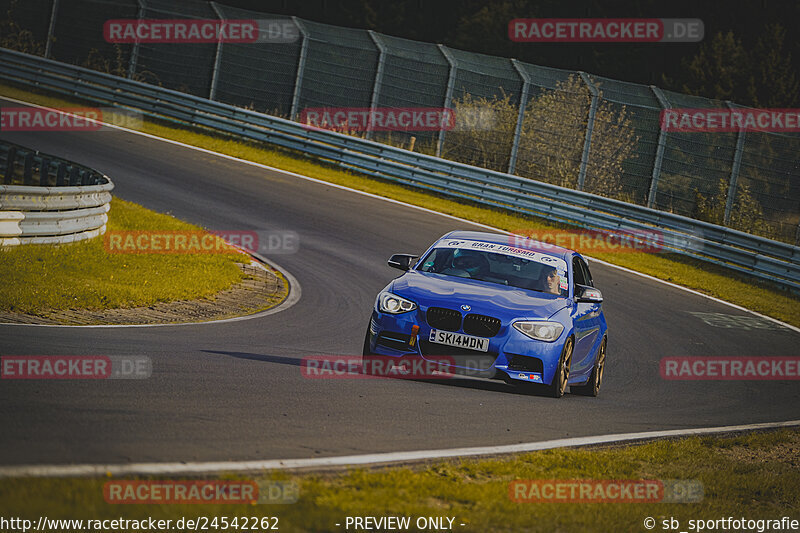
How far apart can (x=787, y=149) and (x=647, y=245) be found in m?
4.44

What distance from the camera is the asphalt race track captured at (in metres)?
6.34

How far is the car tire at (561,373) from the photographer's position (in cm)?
960

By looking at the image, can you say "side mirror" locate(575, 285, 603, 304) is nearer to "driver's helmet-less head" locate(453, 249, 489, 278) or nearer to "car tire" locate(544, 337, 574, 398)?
"car tire" locate(544, 337, 574, 398)

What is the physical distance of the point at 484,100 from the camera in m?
27.2

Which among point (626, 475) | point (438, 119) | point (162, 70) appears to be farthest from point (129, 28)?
point (626, 475)

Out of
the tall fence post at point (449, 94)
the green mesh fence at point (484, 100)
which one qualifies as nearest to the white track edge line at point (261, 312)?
the tall fence post at point (449, 94)

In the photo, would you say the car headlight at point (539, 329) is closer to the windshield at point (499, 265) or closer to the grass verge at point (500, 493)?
the windshield at point (499, 265)

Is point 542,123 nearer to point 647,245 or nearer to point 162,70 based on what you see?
point 647,245

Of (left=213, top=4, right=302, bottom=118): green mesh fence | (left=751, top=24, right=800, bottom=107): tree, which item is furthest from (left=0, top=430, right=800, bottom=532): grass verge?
(left=751, top=24, right=800, bottom=107): tree

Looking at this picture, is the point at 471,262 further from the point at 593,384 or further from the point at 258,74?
the point at 258,74

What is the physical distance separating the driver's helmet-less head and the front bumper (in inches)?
54.9

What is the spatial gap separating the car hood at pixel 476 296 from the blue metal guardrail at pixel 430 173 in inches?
540

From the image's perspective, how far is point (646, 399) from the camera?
1149cm

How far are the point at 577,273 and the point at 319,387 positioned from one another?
3.91 metres
